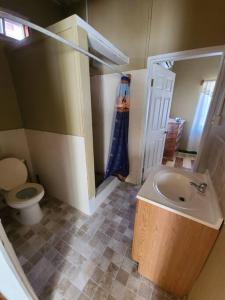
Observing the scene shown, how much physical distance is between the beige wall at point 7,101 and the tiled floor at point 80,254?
3.92 feet

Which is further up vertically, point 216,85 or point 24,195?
point 216,85

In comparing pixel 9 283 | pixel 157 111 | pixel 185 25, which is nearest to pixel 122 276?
pixel 9 283

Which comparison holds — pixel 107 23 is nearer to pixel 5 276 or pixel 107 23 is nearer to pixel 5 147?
pixel 5 147

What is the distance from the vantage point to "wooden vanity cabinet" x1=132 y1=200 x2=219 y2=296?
81 centimetres

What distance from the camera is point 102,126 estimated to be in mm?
2381

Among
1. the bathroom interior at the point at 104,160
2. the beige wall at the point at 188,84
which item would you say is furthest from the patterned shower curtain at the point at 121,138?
the beige wall at the point at 188,84

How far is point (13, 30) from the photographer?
3.59ft

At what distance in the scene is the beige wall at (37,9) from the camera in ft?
5.43

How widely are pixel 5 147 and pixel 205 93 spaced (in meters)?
4.42

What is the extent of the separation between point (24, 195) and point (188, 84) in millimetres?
4432

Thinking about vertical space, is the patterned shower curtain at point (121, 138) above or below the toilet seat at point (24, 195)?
above

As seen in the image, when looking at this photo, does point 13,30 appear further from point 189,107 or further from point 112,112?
point 189,107

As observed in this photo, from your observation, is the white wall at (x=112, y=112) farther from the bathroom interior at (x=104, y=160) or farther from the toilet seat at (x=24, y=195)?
the toilet seat at (x=24, y=195)

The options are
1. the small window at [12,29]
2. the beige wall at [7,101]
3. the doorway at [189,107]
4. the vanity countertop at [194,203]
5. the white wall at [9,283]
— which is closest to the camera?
the white wall at [9,283]
